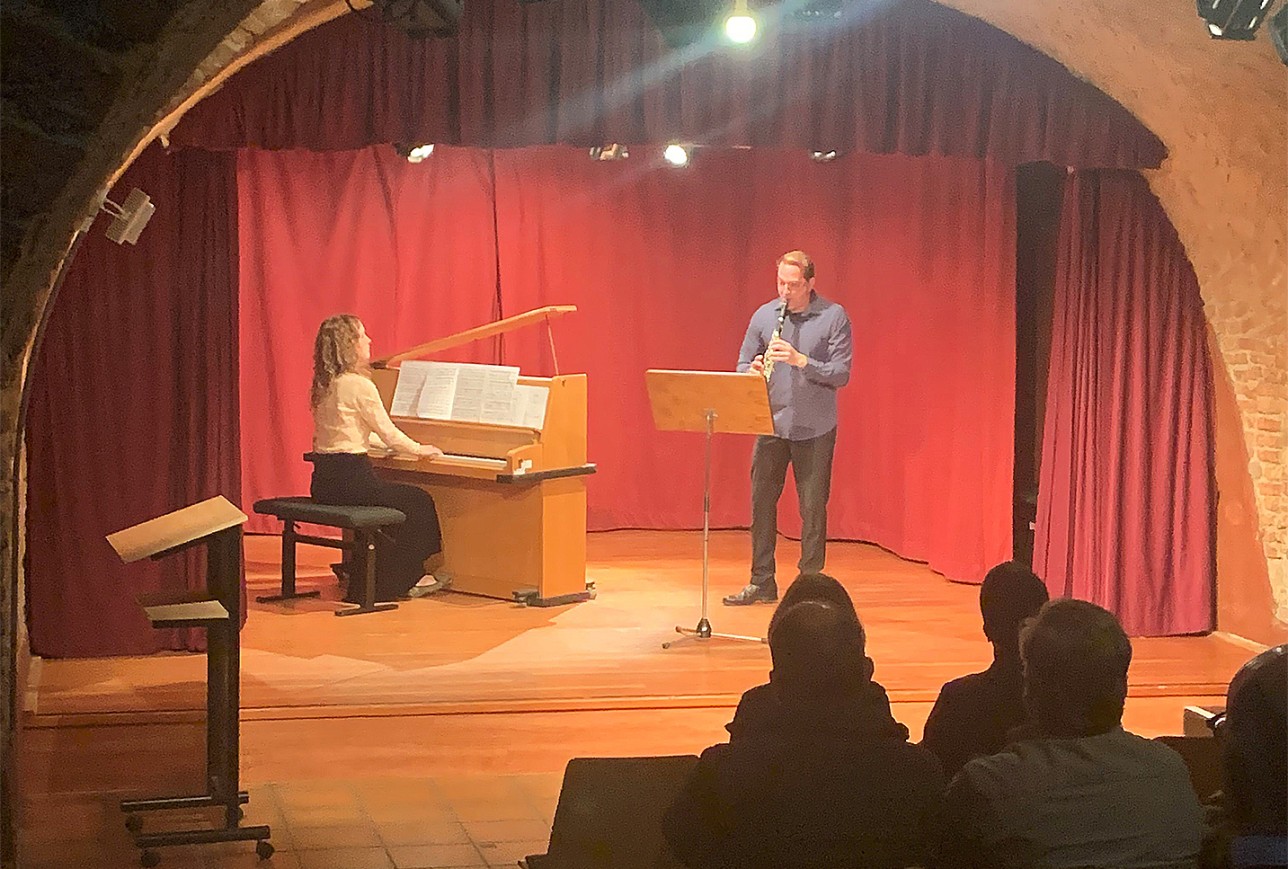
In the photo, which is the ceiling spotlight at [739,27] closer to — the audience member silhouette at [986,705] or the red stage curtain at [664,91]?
the red stage curtain at [664,91]

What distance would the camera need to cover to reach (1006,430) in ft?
24.4

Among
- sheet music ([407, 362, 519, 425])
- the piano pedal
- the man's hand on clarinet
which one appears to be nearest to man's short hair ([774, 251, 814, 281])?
the man's hand on clarinet

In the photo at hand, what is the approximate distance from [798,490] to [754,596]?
52 cm

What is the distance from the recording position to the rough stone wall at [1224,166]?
18.4 ft

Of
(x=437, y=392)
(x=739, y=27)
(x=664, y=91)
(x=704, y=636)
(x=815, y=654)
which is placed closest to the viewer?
(x=815, y=654)

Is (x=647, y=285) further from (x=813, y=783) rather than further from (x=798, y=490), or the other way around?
(x=813, y=783)

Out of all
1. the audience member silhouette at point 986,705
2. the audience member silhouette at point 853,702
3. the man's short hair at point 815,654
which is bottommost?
the audience member silhouette at point 986,705

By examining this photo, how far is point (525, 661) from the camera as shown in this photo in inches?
235

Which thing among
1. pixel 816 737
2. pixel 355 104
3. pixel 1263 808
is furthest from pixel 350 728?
pixel 1263 808

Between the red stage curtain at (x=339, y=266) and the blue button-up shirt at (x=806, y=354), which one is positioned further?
the red stage curtain at (x=339, y=266)

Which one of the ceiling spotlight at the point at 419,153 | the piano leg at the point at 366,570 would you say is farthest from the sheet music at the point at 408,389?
the ceiling spotlight at the point at 419,153

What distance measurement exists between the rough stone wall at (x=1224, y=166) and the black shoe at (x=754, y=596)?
191 centimetres

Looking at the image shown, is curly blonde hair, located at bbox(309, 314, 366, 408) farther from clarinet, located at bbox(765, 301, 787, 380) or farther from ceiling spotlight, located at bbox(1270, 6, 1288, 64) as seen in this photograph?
ceiling spotlight, located at bbox(1270, 6, 1288, 64)

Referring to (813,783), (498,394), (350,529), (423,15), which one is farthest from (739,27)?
(813,783)
